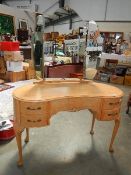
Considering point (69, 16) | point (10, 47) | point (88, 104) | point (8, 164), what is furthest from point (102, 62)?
point (69, 16)

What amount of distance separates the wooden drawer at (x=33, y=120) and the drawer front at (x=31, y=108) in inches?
1.7

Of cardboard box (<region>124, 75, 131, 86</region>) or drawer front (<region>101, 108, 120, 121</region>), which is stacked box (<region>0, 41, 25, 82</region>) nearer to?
cardboard box (<region>124, 75, 131, 86</region>)

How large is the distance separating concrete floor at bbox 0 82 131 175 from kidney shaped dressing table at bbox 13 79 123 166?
188mm

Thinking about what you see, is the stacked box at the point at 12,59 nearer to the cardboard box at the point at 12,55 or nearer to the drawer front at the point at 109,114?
the cardboard box at the point at 12,55

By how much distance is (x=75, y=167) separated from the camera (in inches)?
78.6

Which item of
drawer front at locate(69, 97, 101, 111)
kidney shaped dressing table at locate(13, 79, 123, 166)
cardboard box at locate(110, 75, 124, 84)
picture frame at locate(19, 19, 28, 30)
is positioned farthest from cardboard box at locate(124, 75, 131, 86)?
picture frame at locate(19, 19, 28, 30)

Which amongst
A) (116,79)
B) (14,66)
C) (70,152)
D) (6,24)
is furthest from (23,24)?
(70,152)

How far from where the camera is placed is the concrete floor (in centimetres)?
Answer: 195

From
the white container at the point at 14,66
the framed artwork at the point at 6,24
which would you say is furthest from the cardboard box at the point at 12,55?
the framed artwork at the point at 6,24

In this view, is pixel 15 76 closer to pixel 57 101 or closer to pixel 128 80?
pixel 128 80

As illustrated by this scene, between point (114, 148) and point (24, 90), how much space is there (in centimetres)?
138

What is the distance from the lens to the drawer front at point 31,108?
1.70 meters

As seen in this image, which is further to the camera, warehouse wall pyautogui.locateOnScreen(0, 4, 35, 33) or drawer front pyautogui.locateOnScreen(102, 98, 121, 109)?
warehouse wall pyautogui.locateOnScreen(0, 4, 35, 33)

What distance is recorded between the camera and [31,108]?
1.71 m
